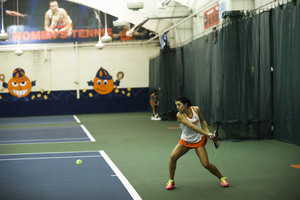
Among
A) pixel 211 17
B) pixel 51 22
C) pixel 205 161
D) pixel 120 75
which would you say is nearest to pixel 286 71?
pixel 205 161

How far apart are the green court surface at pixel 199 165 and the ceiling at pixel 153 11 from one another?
29.4 ft

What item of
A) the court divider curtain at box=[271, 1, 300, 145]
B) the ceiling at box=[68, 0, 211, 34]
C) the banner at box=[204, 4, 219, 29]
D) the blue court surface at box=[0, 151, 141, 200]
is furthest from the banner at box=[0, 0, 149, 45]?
the blue court surface at box=[0, 151, 141, 200]

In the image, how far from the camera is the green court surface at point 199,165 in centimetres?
572

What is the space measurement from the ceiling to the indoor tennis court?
0.06 m

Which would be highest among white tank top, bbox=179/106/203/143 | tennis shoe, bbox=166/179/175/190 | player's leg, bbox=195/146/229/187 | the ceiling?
the ceiling

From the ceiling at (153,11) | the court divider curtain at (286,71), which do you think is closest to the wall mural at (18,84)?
the ceiling at (153,11)

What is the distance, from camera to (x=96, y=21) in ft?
81.0

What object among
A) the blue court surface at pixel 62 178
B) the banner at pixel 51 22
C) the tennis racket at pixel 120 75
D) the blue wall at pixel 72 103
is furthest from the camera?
the tennis racket at pixel 120 75

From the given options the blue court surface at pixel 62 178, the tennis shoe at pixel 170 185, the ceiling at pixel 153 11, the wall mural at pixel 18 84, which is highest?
the ceiling at pixel 153 11

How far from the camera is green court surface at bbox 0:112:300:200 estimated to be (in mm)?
Result: 5723

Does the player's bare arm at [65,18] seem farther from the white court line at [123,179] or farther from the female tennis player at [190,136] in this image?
the female tennis player at [190,136]

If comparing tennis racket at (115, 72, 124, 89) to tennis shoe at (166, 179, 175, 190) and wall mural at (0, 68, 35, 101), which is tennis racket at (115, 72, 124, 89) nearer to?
wall mural at (0, 68, 35, 101)

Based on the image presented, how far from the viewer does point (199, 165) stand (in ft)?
25.4

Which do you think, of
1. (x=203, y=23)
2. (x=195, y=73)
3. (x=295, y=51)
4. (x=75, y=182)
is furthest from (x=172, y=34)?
(x=75, y=182)
